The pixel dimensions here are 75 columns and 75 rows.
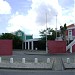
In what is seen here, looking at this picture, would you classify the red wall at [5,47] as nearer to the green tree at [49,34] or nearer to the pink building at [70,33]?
the pink building at [70,33]

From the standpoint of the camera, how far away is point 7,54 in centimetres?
4453

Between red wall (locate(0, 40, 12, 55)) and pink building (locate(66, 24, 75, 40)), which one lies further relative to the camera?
pink building (locate(66, 24, 75, 40))

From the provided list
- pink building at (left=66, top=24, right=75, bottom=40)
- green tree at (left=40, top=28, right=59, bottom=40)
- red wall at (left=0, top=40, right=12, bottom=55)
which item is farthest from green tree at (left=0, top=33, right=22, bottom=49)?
red wall at (left=0, top=40, right=12, bottom=55)

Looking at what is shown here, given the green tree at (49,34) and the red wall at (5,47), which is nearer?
the red wall at (5,47)

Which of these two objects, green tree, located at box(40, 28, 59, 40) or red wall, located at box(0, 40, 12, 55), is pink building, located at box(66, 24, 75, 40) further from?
red wall, located at box(0, 40, 12, 55)

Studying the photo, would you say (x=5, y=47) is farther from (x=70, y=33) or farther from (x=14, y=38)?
(x=14, y=38)

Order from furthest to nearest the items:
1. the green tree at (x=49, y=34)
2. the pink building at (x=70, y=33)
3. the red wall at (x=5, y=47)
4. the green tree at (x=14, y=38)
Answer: the green tree at (x=14, y=38) < the green tree at (x=49, y=34) < the pink building at (x=70, y=33) < the red wall at (x=5, y=47)

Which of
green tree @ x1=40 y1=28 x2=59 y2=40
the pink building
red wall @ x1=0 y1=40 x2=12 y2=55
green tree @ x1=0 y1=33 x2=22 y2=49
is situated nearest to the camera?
red wall @ x1=0 y1=40 x2=12 y2=55

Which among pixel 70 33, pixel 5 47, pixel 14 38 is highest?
pixel 70 33

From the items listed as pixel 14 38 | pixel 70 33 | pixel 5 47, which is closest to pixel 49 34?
pixel 14 38

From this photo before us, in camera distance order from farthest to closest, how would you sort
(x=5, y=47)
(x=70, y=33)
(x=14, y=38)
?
(x=14, y=38)
(x=70, y=33)
(x=5, y=47)

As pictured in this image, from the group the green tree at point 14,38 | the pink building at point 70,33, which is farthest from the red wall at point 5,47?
the green tree at point 14,38

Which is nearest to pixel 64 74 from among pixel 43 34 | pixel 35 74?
pixel 35 74

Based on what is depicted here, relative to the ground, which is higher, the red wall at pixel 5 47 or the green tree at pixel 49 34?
the green tree at pixel 49 34
